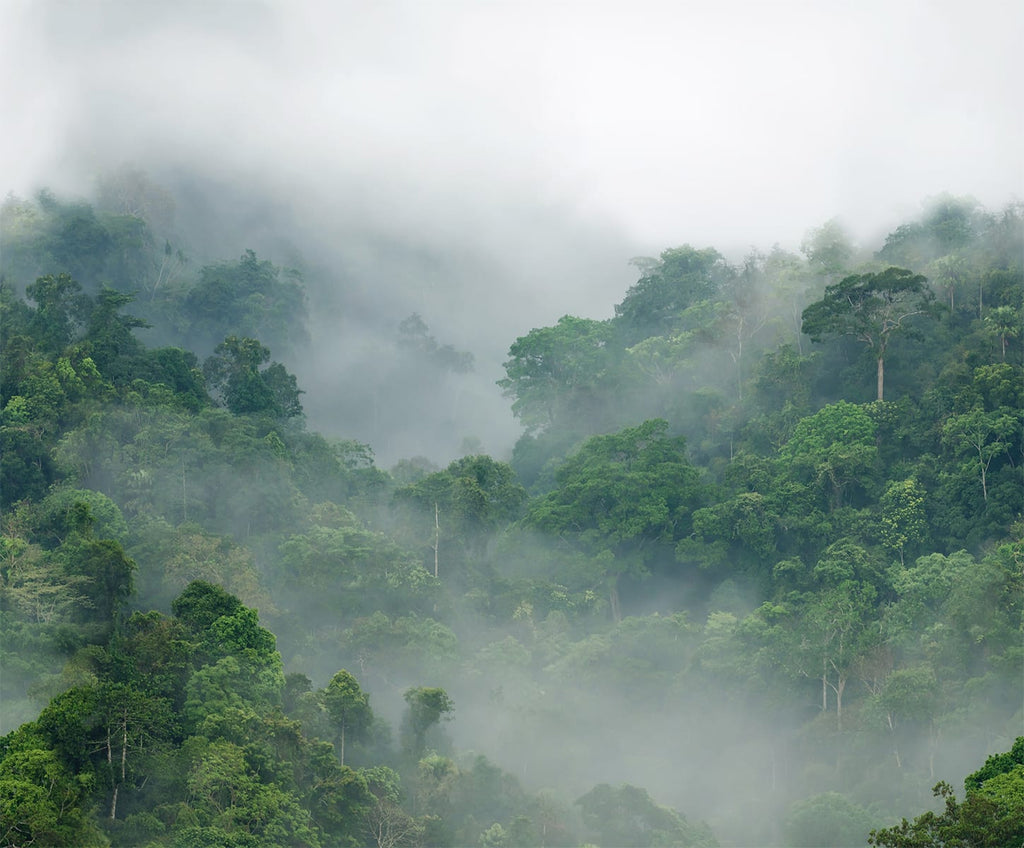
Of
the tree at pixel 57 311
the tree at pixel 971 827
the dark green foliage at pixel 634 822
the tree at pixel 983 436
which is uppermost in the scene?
the tree at pixel 57 311

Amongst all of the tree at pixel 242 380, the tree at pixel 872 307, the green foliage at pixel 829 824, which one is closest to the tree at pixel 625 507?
the tree at pixel 872 307

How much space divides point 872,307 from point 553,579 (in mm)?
12824

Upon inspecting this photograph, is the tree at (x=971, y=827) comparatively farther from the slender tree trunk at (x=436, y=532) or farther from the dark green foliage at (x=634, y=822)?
the slender tree trunk at (x=436, y=532)

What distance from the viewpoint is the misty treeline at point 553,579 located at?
1495 inches

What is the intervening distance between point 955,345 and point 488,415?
24.0 meters

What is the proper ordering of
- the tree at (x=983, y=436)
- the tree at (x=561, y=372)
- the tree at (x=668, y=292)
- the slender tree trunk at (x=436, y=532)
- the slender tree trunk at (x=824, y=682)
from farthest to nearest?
1. the tree at (x=668, y=292)
2. the tree at (x=561, y=372)
3. the slender tree trunk at (x=436, y=532)
4. the tree at (x=983, y=436)
5. the slender tree trunk at (x=824, y=682)

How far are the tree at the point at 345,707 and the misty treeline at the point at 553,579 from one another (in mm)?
89

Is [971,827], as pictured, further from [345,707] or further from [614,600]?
[614,600]

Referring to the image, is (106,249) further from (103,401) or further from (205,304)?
(103,401)

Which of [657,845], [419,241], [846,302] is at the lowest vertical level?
[657,845]

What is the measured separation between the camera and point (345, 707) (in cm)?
4072

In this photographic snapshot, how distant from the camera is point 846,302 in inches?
2149

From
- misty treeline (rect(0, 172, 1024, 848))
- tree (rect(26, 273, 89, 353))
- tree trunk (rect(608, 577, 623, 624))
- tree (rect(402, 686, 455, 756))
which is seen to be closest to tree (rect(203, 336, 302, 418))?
misty treeline (rect(0, 172, 1024, 848))

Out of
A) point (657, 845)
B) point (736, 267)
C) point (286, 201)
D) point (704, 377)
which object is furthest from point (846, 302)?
point (286, 201)
